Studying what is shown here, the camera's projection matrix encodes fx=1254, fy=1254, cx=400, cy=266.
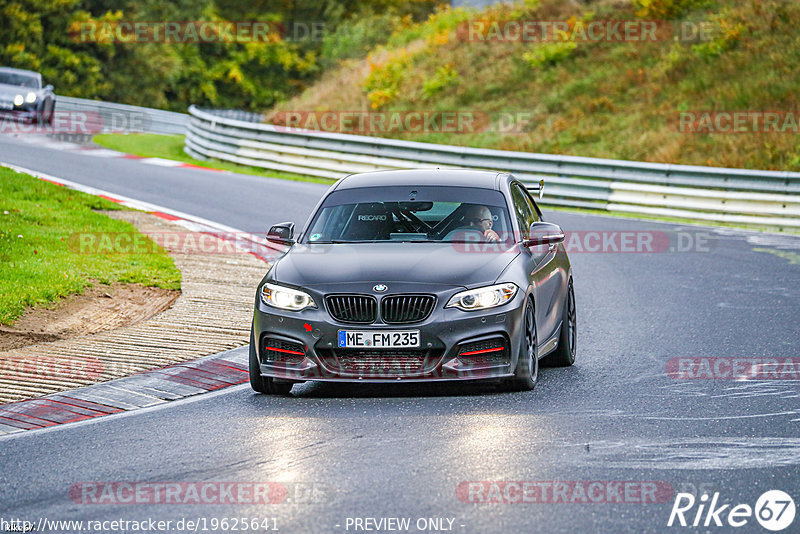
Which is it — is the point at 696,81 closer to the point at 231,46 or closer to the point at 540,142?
the point at 540,142

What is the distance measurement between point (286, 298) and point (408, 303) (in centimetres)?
89

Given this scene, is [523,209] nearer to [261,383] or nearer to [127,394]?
[261,383]

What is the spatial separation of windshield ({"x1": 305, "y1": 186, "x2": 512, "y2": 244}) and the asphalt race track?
3.97ft

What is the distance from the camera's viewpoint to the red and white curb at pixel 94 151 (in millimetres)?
29141

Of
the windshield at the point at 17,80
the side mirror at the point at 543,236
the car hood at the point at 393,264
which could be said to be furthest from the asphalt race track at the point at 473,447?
the windshield at the point at 17,80

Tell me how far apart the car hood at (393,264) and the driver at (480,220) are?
0.82 ft

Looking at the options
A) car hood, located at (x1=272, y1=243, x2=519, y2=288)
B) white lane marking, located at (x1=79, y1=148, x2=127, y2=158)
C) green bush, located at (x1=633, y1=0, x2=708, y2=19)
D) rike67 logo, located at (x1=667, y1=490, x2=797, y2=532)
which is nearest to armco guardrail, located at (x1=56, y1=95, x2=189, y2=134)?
white lane marking, located at (x1=79, y1=148, x2=127, y2=158)

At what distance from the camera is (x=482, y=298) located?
8.66 metres

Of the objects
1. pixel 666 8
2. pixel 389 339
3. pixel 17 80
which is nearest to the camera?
pixel 389 339

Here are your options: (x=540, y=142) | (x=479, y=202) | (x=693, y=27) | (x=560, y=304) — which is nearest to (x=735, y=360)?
(x=560, y=304)

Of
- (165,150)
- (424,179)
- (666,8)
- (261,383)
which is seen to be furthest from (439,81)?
(261,383)

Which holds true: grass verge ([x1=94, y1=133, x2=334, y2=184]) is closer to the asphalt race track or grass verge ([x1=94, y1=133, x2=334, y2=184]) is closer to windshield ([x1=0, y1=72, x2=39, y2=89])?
windshield ([x1=0, y1=72, x2=39, y2=89])

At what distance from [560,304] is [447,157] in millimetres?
16509

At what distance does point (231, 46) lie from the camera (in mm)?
59938
